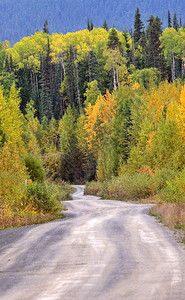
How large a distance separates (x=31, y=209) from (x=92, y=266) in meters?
11.0

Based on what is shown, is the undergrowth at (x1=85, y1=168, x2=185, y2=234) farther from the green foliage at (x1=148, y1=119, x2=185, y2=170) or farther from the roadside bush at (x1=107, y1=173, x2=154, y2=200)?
the green foliage at (x1=148, y1=119, x2=185, y2=170)

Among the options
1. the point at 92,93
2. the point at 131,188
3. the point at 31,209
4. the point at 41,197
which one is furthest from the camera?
the point at 92,93

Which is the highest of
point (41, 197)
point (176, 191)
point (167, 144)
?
point (167, 144)

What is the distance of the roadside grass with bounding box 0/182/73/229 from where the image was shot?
52.4 ft

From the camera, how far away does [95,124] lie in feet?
200

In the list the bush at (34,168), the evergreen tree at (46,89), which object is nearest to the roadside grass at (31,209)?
the bush at (34,168)

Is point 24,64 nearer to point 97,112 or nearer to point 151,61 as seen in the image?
point 151,61

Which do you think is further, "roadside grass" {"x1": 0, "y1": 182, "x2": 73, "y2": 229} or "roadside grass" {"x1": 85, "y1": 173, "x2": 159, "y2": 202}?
"roadside grass" {"x1": 85, "y1": 173, "x2": 159, "y2": 202}

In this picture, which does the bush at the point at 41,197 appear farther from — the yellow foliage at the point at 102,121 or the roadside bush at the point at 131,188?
the yellow foliage at the point at 102,121

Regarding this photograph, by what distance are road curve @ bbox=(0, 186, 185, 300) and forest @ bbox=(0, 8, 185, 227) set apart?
15.7 feet

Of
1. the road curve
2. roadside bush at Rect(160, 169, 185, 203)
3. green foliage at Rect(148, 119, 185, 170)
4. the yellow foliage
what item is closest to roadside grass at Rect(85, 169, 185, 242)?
roadside bush at Rect(160, 169, 185, 203)

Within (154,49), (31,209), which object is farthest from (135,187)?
(154,49)

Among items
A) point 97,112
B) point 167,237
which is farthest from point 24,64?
point 167,237

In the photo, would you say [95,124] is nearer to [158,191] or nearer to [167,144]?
[167,144]
